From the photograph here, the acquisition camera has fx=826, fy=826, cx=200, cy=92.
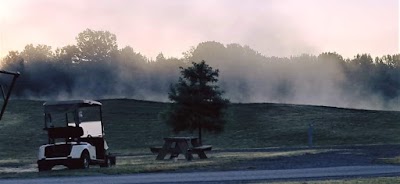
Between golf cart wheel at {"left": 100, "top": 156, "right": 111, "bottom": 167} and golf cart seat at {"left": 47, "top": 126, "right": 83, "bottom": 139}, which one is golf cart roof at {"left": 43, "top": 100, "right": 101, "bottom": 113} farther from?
golf cart wheel at {"left": 100, "top": 156, "right": 111, "bottom": 167}

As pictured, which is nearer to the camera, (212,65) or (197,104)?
(197,104)

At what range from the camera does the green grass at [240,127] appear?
6200cm

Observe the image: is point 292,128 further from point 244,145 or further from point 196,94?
point 196,94

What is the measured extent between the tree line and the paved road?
7195 centimetres

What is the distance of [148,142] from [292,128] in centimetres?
1254

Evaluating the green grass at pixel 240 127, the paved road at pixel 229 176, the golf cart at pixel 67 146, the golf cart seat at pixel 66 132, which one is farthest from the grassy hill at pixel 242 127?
the paved road at pixel 229 176

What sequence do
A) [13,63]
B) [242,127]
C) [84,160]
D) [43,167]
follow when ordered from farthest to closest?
[13,63] < [242,127] < [43,167] < [84,160]

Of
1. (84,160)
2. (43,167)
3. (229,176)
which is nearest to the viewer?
(229,176)

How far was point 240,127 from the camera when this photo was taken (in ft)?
238

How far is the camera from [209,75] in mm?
53875

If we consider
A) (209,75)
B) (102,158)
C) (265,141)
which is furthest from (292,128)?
(102,158)

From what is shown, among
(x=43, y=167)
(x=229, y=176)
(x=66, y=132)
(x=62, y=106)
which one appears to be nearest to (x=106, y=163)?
(x=66, y=132)

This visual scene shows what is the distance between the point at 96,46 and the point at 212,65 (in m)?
24.3

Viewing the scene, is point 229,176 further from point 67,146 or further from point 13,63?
point 13,63
